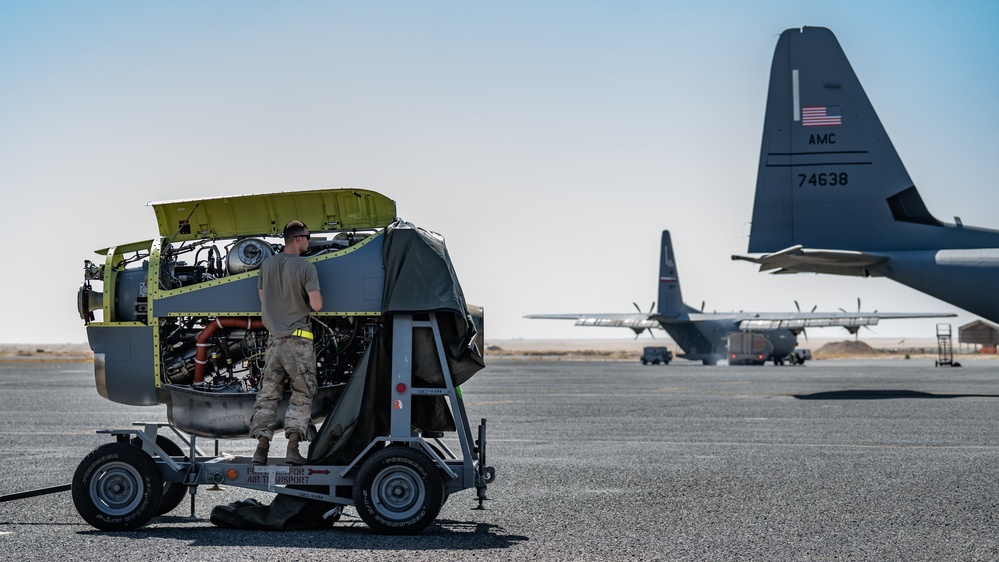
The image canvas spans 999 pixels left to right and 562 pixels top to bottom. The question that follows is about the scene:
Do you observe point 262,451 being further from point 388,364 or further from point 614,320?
point 614,320

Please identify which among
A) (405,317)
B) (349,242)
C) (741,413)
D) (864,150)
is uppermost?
(864,150)

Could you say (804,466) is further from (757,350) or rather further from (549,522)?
(757,350)

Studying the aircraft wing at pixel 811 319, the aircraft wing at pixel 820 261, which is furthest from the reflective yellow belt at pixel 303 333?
the aircraft wing at pixel 811 319

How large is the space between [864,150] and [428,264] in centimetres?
2203

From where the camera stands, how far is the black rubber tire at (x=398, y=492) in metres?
7.61

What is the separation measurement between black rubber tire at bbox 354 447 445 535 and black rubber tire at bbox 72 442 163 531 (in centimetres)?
172

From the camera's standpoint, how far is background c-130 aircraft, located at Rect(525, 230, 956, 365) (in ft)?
217

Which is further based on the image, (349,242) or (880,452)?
(880,452)

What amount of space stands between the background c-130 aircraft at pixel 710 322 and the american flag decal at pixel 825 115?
39195mm

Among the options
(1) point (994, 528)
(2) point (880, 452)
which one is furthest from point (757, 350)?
A: (1) point (994, 528)

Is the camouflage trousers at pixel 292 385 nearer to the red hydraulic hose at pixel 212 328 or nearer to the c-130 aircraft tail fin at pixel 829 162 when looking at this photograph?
the red hydraulic hose at pixel 212 328

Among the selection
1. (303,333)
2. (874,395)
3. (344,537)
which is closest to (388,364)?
(303,333)

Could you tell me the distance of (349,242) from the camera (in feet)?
28.6

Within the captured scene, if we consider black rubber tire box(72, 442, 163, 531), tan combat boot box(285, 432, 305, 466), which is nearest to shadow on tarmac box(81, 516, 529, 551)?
black rubber tire box(72, 442, 163, 531)
